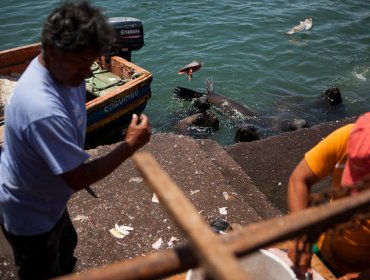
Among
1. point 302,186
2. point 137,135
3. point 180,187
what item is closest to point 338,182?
point 302,186

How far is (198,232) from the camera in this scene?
1.00m

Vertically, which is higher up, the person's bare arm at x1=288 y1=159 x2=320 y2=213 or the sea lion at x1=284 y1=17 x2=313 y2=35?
the person's bare arm at x1=288 y1=159 x2=320 y2=213

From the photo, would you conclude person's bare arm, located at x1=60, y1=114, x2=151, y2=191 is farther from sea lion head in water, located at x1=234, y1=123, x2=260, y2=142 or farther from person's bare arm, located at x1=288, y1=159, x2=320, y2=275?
sea lion head in water, located at x1=234, y1=123, x2=260, y2=142

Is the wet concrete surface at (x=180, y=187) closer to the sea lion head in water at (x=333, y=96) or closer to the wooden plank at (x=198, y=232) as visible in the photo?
the wooden plank at (x=198, y=232)

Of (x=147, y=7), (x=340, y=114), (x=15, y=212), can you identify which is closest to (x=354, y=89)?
(x=340, y=114)

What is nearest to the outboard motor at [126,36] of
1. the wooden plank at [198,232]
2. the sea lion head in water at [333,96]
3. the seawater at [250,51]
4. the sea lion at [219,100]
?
the seawater at [250,51]

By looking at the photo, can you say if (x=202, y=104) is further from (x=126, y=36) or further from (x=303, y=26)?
(x=303, y=26)

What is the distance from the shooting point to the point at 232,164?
5402 mm

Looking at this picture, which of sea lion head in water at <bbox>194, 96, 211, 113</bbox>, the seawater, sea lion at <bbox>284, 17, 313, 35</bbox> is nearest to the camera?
sea lion head in water at <bbox>194, 96, 211, 113</bbox>

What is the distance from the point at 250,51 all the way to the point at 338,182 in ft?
34.3

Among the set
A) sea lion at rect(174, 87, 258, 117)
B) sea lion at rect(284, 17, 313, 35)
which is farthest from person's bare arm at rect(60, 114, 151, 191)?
sea lion at rect(284, 17, 313, 35)

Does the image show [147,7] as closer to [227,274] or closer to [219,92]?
[219,92]

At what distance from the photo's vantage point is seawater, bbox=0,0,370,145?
984 centimetres

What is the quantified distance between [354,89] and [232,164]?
270 inches
